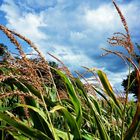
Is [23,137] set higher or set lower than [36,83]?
lower

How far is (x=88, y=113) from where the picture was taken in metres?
3.10

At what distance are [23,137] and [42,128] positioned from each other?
0.80ft

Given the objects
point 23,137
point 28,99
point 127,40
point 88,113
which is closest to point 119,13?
point 127,40

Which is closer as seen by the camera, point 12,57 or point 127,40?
point 127,40

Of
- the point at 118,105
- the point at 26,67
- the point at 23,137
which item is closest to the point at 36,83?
the point at 26,67

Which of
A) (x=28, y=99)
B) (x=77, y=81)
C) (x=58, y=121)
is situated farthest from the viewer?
(x=58, y=121)

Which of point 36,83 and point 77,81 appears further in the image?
point 77,81

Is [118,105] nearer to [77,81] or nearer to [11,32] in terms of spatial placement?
[77,81]

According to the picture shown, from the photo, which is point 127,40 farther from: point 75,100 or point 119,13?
point 75,100

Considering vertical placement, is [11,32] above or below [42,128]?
above

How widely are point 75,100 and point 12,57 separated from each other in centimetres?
63

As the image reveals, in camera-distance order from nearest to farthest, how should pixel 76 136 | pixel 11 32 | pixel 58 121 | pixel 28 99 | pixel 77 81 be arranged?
1. pixel 11 32
2. pixel 76 136
3. pixel 28 99
4. pixel 77 81
5. pixel 58 121

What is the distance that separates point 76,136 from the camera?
2070 mm

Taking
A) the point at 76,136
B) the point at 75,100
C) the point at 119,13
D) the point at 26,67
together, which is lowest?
the point at 76,136
